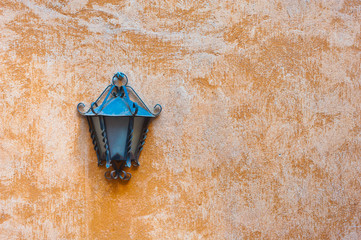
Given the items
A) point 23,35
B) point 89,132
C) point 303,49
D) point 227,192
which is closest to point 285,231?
point 227,192

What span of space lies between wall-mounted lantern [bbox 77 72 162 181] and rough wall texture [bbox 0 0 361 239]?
0.05 metres

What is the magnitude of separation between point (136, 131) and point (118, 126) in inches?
3.4

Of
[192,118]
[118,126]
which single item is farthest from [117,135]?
[192,118]

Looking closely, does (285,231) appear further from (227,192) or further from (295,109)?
(295,109)

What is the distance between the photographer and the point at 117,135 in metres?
1.17

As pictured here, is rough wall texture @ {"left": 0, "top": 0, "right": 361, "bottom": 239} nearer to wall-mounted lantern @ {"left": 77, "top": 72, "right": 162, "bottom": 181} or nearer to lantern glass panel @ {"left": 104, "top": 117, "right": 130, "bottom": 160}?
wall-mounted lantern @ {"left": 77, "top": 72, "right": 162, "bottom": 181}

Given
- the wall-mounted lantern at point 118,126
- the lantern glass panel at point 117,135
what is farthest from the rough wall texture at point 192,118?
the lantern glass panel at point 117,135

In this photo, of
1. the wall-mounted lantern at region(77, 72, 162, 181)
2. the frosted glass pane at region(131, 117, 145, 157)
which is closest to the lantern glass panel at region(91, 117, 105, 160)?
the wall-mounted lantern at region(77, 72, 162, 181)

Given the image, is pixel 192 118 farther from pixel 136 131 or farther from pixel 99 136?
pixel 99 136

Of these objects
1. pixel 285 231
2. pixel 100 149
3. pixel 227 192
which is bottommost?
pixel 285 231

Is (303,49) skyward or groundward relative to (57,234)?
skyward

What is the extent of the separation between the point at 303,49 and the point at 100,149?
42.9 inches

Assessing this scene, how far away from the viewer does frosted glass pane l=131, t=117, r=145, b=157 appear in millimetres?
1207

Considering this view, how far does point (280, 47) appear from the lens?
1.37m
